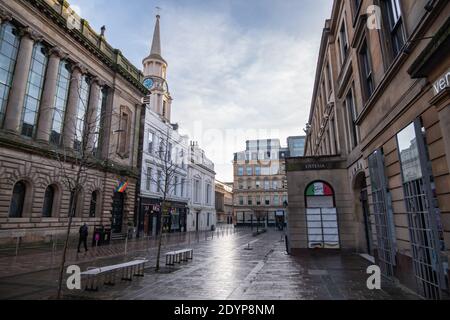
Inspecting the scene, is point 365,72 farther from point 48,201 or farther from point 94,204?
point 94,204

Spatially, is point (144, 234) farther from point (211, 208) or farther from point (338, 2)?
point (338, 2)

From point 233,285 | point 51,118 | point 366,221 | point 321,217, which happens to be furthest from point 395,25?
point 51,118

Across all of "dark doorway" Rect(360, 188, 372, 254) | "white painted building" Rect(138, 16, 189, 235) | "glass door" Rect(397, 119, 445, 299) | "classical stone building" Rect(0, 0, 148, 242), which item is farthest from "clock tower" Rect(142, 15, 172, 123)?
"glass door" Rect(397, 119, 445, 299)

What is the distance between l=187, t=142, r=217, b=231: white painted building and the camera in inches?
1896

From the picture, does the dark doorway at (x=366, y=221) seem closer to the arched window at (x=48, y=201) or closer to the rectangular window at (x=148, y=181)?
the arched window at (x=48, y=201)

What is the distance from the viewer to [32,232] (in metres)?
18.6

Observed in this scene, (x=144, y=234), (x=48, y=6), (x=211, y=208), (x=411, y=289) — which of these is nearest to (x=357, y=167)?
(x=411, y=289)

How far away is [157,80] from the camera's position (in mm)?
45844

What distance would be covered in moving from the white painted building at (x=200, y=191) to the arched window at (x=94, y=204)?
72.1 feet

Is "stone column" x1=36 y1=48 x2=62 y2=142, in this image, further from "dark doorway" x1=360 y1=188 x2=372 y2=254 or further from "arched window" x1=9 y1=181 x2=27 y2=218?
"dark doorway" x1=360 y1=188 x2=372 y2=254

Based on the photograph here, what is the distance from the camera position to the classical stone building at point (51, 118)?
58.1 ft

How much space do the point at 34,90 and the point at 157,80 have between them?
2739 cm

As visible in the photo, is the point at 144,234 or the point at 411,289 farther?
the point at 144,234

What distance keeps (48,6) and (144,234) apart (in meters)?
24.0
